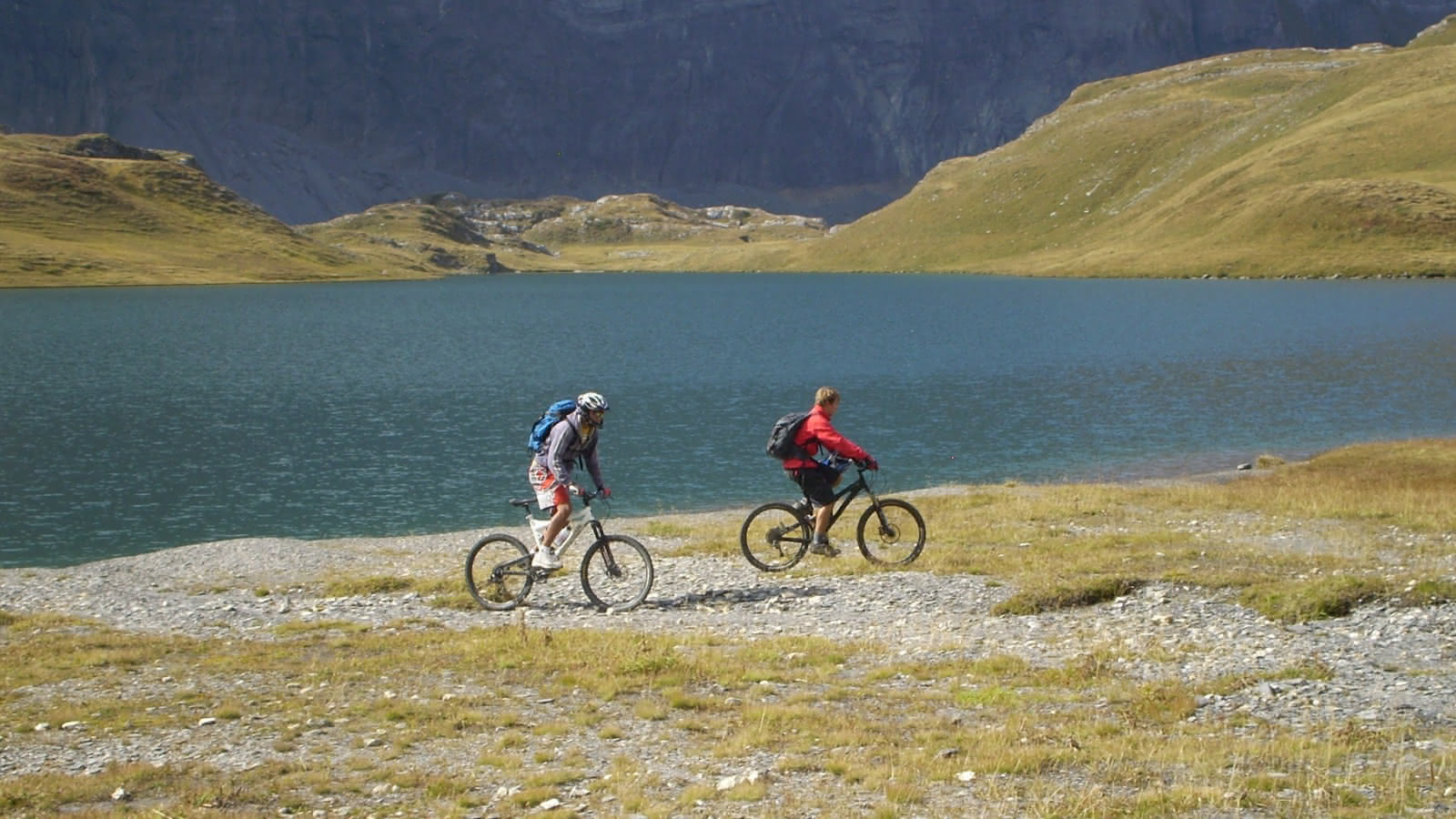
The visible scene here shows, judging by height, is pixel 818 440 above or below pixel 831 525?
above

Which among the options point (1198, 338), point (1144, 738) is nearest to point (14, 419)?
point (1144, 738)

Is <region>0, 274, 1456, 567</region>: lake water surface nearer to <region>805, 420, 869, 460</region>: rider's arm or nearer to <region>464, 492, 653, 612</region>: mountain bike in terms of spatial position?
<region>464, 492, 653, 612</region>: mountain bike

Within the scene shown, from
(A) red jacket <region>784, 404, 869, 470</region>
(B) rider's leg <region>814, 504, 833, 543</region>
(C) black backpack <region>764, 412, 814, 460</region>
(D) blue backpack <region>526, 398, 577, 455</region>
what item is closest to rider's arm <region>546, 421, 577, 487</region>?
(D) blue backpack <region>526, 398, 577, 455</region>

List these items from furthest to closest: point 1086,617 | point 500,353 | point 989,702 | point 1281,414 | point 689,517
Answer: point 500,353, point 1281,414, point 689,517, point 1086,617, point 989,702

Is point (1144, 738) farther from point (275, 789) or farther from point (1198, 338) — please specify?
point (1198, 338)

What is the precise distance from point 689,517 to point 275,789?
28542 mm

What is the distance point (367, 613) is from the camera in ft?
78.1

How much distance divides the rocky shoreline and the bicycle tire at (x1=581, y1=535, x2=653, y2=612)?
1.19 ft

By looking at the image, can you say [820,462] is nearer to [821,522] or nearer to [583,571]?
[821,522]

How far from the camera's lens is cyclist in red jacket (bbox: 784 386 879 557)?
79.3ft

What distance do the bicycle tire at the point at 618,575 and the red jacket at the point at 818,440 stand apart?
3.33 metres

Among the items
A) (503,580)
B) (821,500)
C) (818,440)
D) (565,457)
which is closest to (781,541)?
(821,500)

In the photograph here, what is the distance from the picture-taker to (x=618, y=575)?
23.3 meters

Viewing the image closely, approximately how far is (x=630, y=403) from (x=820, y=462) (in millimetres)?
50829
